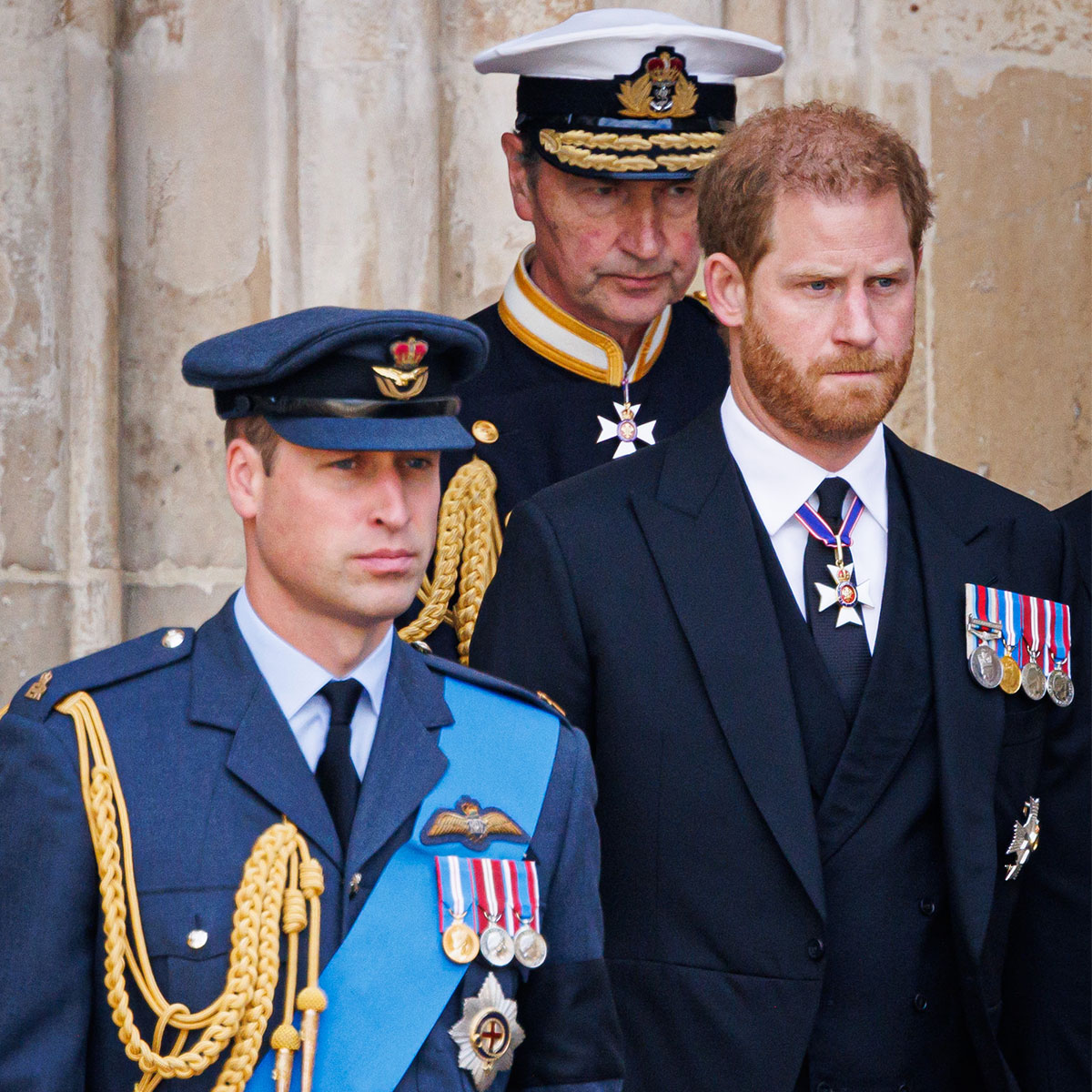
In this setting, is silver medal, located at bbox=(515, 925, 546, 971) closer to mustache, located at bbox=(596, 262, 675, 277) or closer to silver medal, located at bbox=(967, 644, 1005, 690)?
silver medal, located at bbox=(967, 644, 1005, 690)

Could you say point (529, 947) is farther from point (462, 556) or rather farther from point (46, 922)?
point (462, 556)

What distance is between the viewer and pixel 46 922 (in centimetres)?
214

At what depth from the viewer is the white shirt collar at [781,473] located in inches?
111

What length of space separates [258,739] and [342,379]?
0.43 m

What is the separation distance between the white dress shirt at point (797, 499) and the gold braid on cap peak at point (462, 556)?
59cm

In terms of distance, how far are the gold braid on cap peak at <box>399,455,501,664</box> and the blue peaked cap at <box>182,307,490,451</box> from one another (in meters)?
0.91

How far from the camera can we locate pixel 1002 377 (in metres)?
4.41

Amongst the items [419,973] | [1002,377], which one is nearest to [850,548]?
[419,973]

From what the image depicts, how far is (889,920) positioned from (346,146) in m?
2.17

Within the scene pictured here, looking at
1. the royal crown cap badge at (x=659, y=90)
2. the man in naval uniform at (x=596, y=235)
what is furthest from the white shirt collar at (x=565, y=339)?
the royal crown cap badge at (x=659, y=90)

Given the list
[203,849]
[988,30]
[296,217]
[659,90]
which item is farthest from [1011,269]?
[203,849]

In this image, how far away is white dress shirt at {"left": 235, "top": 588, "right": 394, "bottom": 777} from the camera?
7.54 feet

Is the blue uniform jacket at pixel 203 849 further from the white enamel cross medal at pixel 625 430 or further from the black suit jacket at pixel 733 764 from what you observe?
the white enamel cross medal at pixel 625 430

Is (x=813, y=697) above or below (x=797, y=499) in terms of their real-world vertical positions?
below
